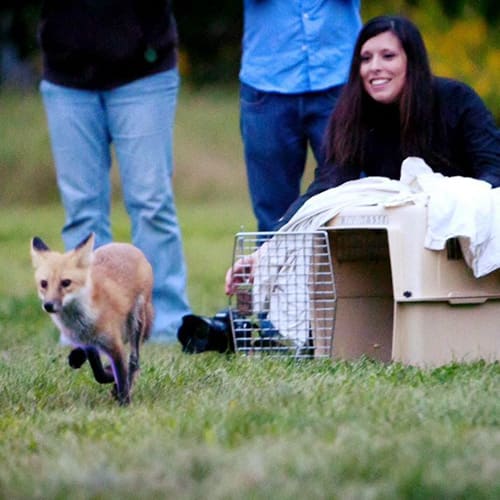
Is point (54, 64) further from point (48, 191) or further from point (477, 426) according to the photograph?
point (48, 191)

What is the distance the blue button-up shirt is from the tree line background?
12980 mm

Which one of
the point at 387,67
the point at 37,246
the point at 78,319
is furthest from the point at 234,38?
the point at 78,319

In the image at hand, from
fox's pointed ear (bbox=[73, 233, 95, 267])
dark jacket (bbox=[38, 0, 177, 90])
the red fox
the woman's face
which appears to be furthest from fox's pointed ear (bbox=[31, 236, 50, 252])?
dark jacket (bbox=[38, 0, 177, 90])

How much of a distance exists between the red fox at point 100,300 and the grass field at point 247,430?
0.13 m

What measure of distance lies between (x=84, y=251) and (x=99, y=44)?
7.46 ft

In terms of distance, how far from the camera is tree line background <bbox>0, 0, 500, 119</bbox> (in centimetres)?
1906

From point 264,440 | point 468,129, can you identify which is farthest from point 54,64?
point 264,440

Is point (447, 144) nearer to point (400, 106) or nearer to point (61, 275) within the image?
point (400, 106)

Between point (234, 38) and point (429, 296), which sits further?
point (234, 38)

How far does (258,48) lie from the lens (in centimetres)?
591

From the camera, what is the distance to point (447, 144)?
16.3ft

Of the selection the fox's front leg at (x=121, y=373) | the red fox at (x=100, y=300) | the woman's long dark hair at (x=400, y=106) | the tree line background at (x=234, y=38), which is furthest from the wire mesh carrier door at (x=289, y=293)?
the tree line background at (x=234, y=38)

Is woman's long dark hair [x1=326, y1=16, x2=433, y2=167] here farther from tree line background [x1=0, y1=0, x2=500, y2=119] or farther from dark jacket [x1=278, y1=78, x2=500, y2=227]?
tree line background [x1=0, y1=0, x2=500, y2=119]

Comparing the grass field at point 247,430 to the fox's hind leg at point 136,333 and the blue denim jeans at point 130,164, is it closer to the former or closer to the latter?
the fox's hind leg at point 136,333
